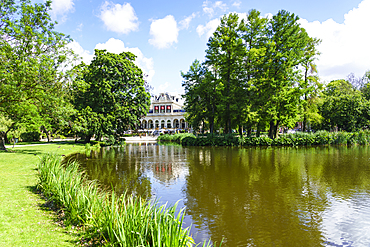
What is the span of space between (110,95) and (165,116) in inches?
2434

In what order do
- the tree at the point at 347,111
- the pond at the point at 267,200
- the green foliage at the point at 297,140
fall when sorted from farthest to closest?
the tree at the point at 347,111, the green foliage at the point at 297,140, the pond at the point at 267,200

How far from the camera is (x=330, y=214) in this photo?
21.9 ft

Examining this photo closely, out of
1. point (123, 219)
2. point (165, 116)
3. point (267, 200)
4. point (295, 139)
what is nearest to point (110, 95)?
point (295, 139)

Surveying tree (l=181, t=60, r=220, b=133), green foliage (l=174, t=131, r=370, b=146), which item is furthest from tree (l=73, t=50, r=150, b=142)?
green foliage (l=174, t=131, r=370, b=146)

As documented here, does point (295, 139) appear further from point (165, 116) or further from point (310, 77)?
point (165, 116)

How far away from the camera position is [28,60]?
46.2 feet

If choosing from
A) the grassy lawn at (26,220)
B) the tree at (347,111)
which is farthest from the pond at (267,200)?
the tree at (347,111)

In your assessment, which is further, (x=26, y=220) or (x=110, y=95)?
(x=110, y=95)

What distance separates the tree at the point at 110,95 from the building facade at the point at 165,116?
2140 inches

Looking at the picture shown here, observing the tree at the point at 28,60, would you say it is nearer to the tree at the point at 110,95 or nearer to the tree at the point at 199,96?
the tree at the point at 110,95

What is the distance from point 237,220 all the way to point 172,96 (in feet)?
313

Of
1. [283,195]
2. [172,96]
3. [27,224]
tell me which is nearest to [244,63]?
[283,195]

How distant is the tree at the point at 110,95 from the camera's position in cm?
2962

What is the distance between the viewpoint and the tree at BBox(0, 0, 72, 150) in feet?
43.0
